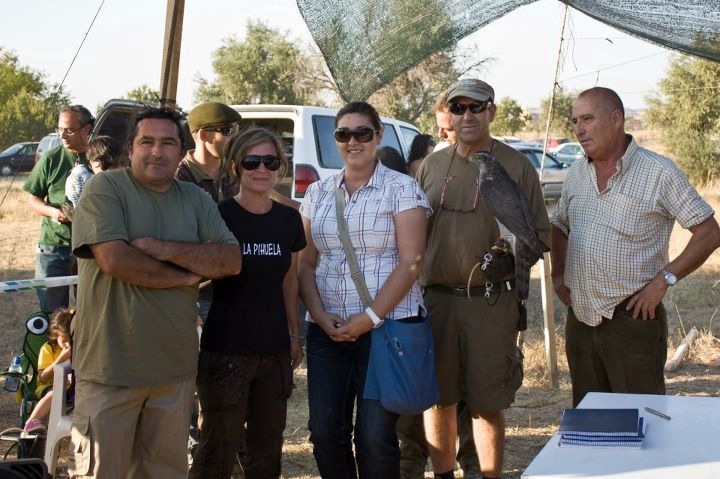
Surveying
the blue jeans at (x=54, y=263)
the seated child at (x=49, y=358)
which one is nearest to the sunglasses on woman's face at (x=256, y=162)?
the seated child at (x=49, y=358)

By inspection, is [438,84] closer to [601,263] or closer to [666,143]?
[666,143]

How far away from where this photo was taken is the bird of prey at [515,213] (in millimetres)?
3902

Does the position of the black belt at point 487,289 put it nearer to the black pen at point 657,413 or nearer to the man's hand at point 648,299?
the man's hand at point 648,299

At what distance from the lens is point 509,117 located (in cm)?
4253

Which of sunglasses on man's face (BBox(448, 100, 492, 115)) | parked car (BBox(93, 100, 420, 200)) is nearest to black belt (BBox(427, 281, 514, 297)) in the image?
sunglasses on man's face (BBox(448, 100, 492, 115))

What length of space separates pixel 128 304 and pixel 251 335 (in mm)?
556

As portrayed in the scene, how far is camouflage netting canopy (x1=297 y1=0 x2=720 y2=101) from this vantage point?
150 inches

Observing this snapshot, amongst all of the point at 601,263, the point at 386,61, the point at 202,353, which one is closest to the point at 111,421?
the point at 202,353

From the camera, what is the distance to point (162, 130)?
3.59 metres

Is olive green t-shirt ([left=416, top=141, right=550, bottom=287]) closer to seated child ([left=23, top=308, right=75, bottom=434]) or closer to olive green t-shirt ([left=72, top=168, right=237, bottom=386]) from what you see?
olive green t-shirt ([left=72, top=168, right=237, bottom=386])

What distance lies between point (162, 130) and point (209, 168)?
3.36 ft

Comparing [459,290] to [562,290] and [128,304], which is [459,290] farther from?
[128,304]

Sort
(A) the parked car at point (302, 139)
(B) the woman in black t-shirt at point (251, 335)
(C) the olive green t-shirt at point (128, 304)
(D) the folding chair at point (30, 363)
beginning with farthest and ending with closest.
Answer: (A) the parked car at point (302, 139), (D) the folding chair at point (30, 363), (B) the woman in black t-shirt at point (251, 335), (C) the olive green t-shirt at point (128, 304)

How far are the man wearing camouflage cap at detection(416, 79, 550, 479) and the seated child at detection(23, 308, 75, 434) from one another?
1778 millimetres
